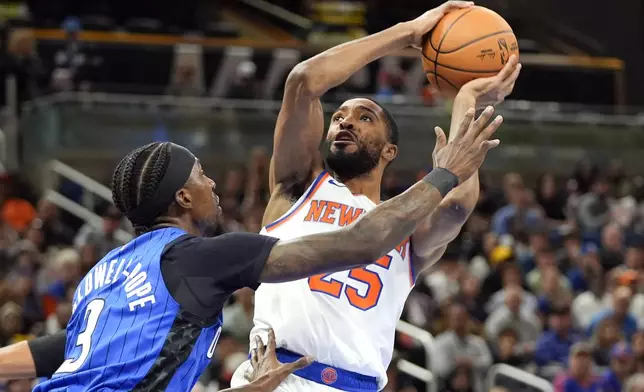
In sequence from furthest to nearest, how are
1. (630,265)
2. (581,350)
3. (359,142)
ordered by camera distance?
(630,265), (581,350), (359,142)

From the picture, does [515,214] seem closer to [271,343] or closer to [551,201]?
[551,201]

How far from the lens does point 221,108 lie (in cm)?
1647

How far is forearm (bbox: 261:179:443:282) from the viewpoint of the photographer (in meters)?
4.02

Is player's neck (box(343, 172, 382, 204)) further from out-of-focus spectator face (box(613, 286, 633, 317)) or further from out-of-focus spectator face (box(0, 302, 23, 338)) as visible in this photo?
out-of-focus spectator face (box(613, 286, 633, 317))

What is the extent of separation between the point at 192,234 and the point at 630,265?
10875 millimetres

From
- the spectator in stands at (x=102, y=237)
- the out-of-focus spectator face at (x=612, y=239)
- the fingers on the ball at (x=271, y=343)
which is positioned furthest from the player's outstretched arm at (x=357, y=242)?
the out-of-focus spectator face at (x=612, y=239)

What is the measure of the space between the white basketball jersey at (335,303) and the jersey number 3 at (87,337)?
143 cm

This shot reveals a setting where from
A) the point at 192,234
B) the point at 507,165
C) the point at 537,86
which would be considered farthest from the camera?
the point at 537,86

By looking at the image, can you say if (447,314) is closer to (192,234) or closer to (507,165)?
(507,165)

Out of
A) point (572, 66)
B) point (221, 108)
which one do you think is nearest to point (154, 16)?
point (221, 108)

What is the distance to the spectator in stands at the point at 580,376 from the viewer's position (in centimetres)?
1155

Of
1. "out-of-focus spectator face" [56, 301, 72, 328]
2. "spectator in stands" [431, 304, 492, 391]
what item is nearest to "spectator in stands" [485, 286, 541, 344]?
"spectator in stands" [431, 304, 492, 391]

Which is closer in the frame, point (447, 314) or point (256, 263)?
point (256, 263)

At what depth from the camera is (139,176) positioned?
4.20m
